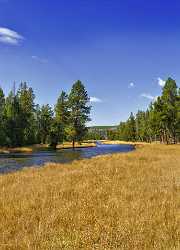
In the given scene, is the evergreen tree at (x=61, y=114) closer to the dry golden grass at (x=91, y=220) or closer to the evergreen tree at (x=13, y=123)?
the evergreen tree at (x=13, y=123)

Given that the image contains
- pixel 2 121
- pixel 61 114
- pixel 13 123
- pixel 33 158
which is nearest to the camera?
pixel 33 158

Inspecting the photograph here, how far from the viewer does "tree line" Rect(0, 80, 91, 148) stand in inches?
3125

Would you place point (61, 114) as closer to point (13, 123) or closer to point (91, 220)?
point (13, 123)

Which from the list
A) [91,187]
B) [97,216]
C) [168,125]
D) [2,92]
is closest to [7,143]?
[2,92]

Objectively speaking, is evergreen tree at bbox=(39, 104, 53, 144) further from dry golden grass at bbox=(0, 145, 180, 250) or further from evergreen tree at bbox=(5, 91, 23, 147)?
dry golden grass at bbox=(0, 145, 180, 250)

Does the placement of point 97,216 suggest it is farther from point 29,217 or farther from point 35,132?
point 35,132

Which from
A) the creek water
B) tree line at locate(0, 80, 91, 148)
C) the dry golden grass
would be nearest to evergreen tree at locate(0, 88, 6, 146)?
tree line at locate(0, 80, 91, 148)

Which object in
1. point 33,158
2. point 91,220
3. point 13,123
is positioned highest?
point 13,123

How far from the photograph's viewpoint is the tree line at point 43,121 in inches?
3125

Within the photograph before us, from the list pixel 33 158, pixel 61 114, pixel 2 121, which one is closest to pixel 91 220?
pixel 33 158

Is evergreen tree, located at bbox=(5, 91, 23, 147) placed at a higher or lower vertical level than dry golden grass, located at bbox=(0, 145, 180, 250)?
higher

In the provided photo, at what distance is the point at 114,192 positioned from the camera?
11445 millimetres

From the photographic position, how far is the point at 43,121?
98.6 metres

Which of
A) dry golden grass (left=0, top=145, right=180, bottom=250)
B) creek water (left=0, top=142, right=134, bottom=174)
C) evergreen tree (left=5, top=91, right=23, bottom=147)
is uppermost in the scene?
evergreen tree (left=5, top=91, right=23, bottom=147)
